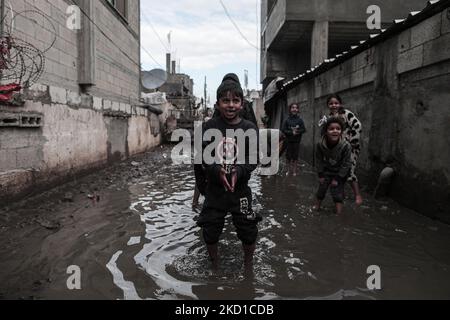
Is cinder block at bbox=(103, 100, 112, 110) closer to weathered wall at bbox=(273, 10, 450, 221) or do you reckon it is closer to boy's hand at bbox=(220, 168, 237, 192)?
weathered wall at bbox=(273, 10, 450, 221)

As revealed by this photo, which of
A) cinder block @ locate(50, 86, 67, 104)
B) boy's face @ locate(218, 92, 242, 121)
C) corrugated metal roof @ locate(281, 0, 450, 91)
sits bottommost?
boy's face @ locate(218, 92, 242, 121)

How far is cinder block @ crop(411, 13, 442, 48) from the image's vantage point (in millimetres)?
4754

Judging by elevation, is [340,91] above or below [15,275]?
above

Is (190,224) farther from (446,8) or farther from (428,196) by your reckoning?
(446,8)

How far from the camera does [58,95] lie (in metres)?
6.88

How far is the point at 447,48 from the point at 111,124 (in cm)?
832

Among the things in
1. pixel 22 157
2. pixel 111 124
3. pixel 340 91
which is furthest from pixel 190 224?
pixel 111 124

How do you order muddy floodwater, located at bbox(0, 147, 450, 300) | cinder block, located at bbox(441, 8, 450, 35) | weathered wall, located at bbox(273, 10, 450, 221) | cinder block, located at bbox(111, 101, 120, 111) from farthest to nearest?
cinder block, located at bbox(111, 101, 120, 111)
weathered wall, located at bbox(273, 10, 450, 221)
cinder block, located at bbox(441, 8, 450, 35)
muddy floodwater, located at bbox(0, 147, 450, 300)

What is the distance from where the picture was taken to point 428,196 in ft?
16.0

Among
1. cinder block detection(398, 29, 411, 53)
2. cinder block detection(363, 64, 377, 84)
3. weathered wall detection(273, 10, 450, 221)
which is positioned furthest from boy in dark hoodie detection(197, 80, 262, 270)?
cinder block detection(363, 64, 377, 84)

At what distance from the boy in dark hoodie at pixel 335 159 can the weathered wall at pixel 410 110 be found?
40.5 inches

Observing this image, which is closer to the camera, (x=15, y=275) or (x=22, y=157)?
(x=15, y=275)

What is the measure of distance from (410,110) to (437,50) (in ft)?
3.17
